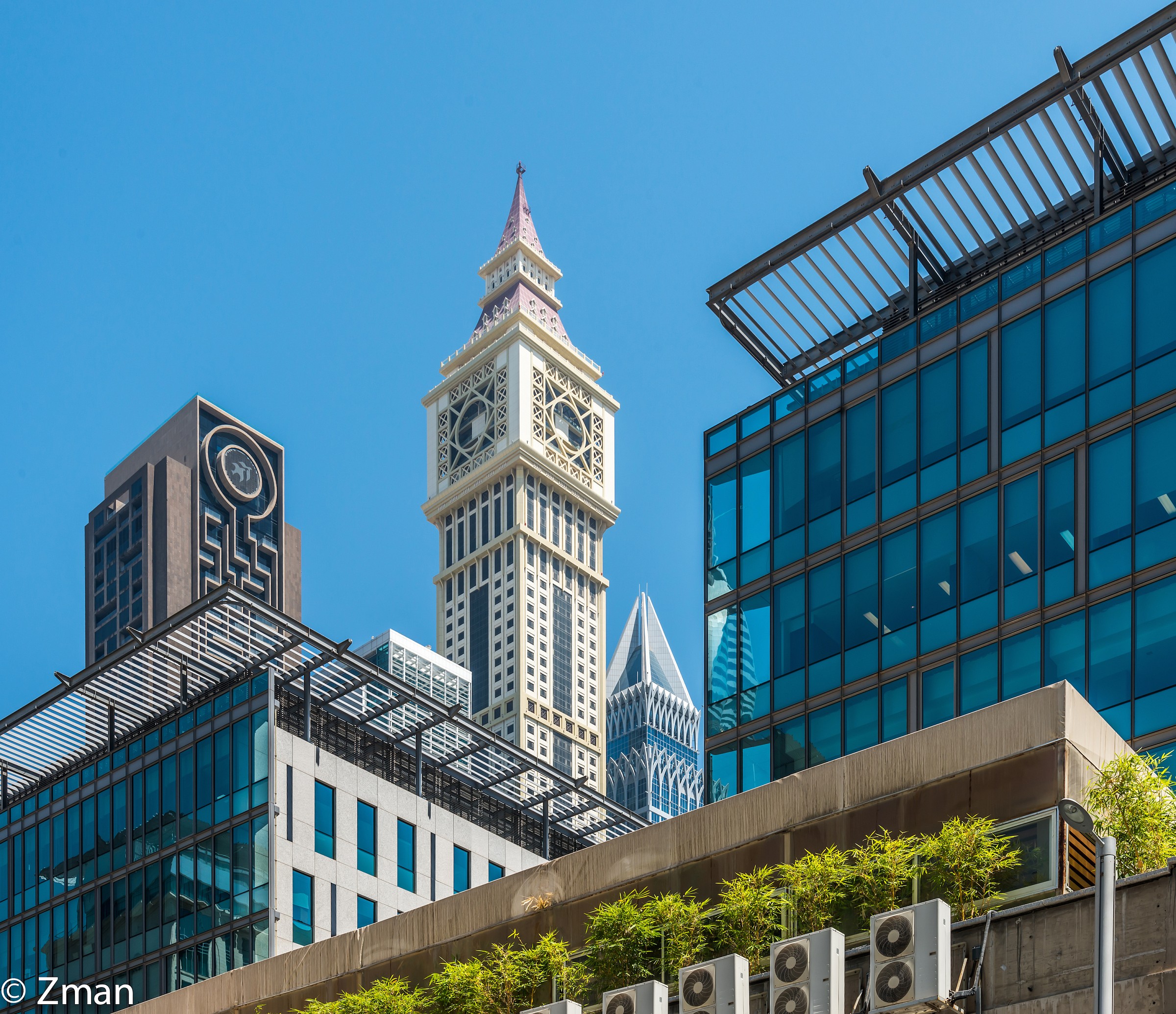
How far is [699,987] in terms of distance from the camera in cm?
2269

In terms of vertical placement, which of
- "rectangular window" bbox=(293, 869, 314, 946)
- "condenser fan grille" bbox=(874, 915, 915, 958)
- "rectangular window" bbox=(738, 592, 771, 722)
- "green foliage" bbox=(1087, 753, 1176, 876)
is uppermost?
"rectangular window" bbox=(738, 592, 771, 722)

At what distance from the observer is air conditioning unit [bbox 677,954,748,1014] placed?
22.2m

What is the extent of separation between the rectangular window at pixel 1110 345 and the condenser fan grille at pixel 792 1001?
72.2 feet

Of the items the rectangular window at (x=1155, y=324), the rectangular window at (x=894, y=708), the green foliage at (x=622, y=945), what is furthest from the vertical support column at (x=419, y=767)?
the green foliage at (x=622, y=945)

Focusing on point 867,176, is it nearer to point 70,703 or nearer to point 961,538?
point 961,538

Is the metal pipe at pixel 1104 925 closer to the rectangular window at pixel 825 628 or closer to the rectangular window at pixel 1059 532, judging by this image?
the rectangular window at pixel 1059 532

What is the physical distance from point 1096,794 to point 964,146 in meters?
28.1

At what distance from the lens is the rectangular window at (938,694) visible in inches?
1638

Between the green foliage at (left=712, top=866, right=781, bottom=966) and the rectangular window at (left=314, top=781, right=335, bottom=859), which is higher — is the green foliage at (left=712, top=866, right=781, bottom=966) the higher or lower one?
the lower one

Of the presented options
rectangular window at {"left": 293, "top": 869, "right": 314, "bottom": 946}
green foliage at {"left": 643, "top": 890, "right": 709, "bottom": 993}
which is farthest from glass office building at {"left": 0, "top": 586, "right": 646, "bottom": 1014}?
green foliage at {"left": 643, "top": 890, "right": 709, "bottom": 993}

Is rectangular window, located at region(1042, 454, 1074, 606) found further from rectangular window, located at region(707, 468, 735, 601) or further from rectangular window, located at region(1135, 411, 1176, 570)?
rectangular window, located at region(707, 468, 735, 601)

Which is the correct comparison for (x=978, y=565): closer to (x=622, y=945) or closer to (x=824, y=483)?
(x=824, y=483)

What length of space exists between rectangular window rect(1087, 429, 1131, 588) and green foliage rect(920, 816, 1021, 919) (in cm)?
1834

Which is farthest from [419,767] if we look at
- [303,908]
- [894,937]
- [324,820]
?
[894,937]
